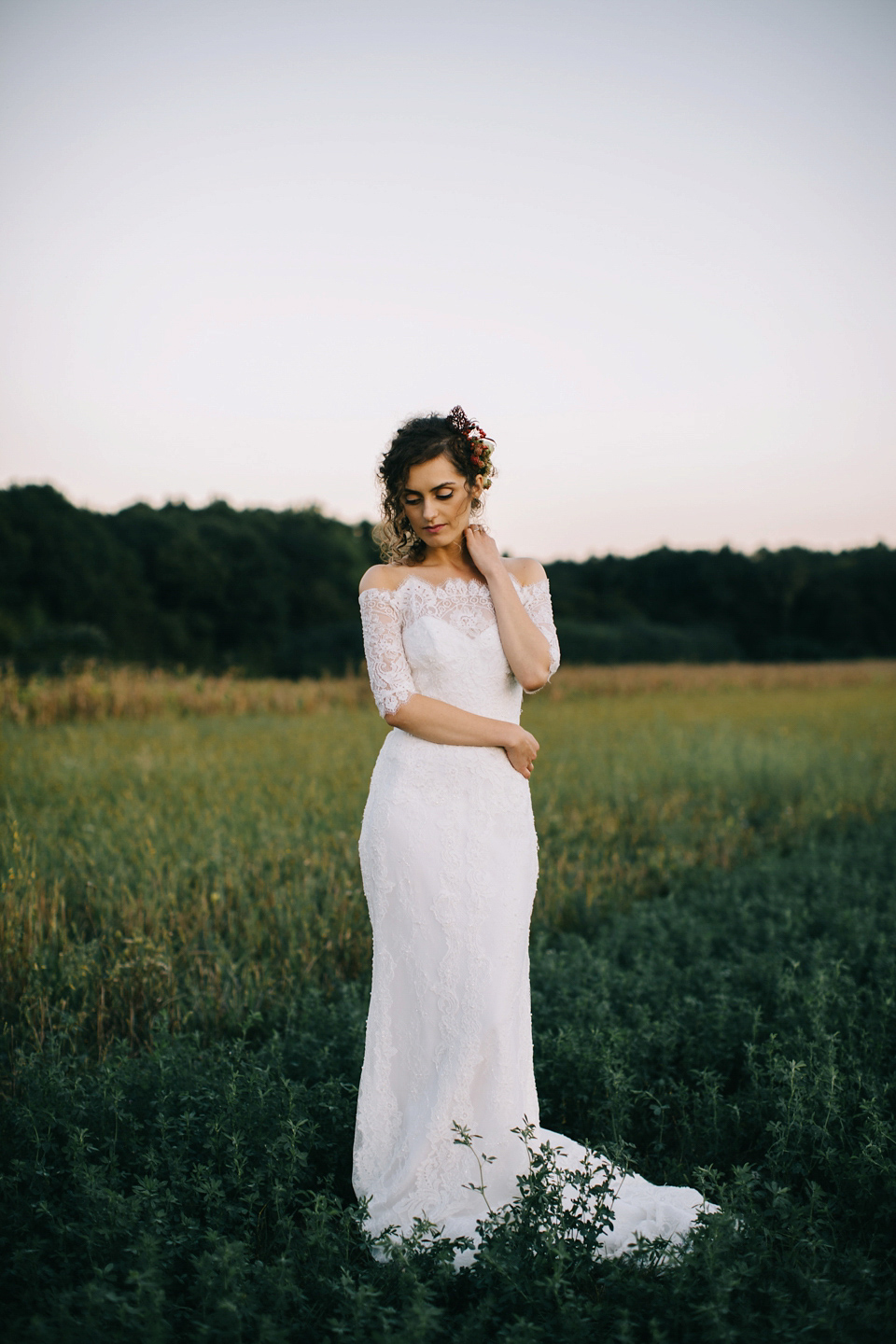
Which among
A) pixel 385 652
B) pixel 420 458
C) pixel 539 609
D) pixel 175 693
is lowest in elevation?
pixel 175 693

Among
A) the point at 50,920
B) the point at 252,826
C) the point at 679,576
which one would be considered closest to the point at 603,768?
the point at 252,826

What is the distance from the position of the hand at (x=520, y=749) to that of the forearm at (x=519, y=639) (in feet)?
0.58

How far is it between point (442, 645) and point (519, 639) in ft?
0.90

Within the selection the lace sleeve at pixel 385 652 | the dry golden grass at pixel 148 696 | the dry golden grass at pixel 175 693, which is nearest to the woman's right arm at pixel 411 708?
the lace sleeve at pixel 385 652

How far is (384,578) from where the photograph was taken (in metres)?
3.19

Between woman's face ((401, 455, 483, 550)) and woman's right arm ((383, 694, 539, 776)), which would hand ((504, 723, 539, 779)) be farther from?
woman's face ((401, 455, 483, 550))

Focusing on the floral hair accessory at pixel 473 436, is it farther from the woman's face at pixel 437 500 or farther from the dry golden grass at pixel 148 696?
the dry golden grass at pixel 148 696

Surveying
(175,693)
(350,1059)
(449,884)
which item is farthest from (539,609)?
(175,693)

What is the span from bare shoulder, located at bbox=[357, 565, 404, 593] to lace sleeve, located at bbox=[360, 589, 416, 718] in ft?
0.08

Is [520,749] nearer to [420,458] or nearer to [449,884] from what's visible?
[449,884]

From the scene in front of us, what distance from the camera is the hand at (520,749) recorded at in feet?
9.98

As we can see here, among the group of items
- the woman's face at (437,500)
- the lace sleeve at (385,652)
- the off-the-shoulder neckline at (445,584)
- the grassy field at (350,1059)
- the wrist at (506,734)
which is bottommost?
the grassy field at (350,1059)

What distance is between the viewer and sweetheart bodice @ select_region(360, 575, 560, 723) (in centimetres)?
304

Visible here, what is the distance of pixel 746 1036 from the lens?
14.0 ft
